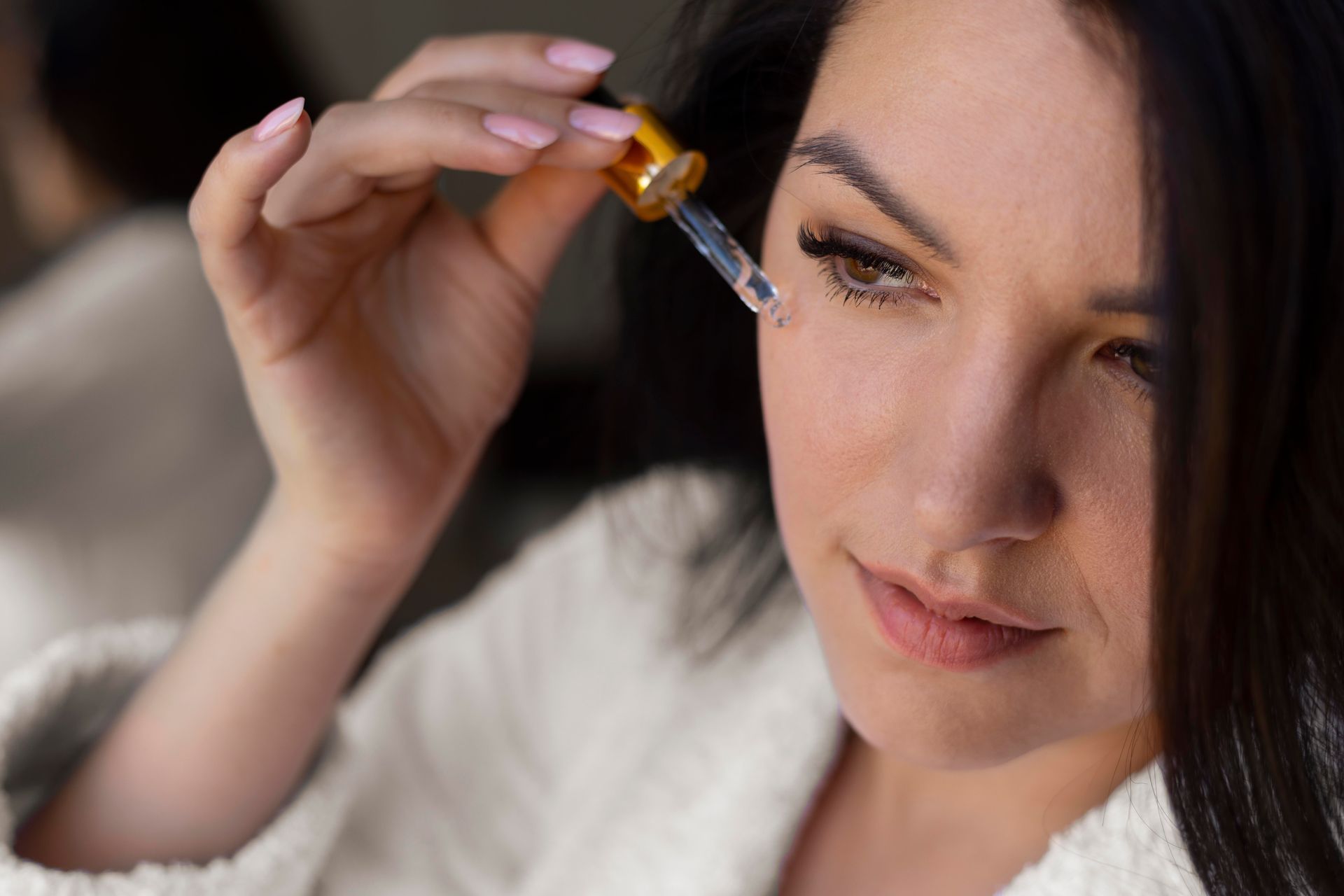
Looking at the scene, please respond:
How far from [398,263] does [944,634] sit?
52 centimetres

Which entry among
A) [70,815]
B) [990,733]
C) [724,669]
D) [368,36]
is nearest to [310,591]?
[70,815]

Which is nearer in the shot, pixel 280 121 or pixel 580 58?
pixel 280 121

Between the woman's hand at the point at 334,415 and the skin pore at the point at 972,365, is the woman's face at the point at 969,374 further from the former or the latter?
the woman's hand at the point at 334,415

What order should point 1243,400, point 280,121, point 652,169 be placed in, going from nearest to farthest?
point 1243,400 < point 280,121 < point 652,169

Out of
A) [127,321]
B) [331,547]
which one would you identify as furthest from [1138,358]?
[127,321]

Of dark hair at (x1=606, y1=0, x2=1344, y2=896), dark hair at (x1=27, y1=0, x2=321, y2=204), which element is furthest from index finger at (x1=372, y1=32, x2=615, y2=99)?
dark hair at (x1=27, y1=0, x2=321, y2=204)

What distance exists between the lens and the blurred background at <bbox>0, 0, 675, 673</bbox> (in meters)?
1.36

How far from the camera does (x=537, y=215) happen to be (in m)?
0.92

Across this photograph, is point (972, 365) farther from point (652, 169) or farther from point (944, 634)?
point (652, 169)

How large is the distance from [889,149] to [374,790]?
2.60 ft

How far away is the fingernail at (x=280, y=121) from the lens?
0.65 metres

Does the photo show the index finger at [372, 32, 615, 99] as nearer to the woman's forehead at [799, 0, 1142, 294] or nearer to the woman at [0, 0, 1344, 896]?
the woman at [0, 0, 1344, 896]

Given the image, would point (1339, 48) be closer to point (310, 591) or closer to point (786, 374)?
point (786, 374)

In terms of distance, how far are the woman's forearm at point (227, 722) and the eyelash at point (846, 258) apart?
0.44m
